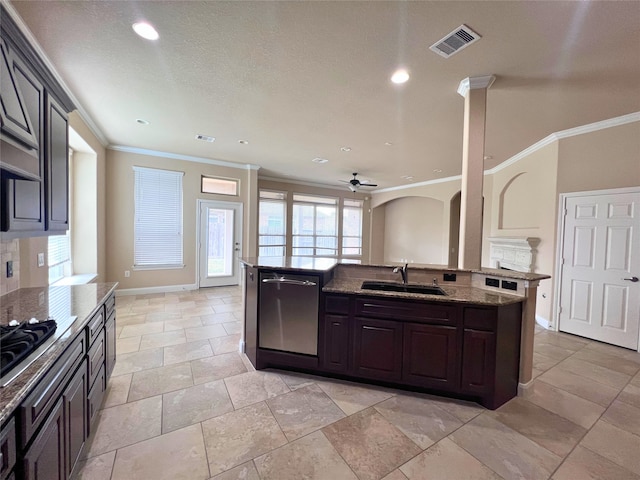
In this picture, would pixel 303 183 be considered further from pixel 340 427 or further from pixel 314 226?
pixel 340 427

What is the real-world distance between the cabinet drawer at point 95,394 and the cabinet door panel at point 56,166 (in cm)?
110

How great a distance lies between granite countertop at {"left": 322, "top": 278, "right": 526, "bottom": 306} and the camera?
7.20ft

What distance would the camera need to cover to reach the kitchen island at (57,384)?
949mm

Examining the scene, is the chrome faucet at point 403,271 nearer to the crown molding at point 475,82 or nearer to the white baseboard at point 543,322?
the crown molding at point 475,82

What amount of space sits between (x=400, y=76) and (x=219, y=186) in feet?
16.0

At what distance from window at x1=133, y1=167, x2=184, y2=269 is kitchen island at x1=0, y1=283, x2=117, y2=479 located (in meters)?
3.49

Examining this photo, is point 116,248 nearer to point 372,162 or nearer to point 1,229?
point 1,229

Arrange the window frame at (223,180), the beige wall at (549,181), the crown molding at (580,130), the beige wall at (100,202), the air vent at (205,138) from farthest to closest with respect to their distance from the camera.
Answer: the window frame at (223,180), the air vent at (205,138), the beige wall at (100,202), the beige wall at (549,181), the crown molding at (580,130)

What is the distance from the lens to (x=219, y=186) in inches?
251

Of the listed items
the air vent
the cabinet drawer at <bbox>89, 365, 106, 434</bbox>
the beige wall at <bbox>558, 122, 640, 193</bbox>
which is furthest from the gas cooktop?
the beige wall at <bbox>558, 122, 640, 193</bbox>

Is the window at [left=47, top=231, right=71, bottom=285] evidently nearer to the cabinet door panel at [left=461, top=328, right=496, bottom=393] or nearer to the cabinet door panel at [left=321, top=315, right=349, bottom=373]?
the cabinet door panel at [left=321, top=315, right=349, bottom=373]

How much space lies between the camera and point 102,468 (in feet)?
5.24

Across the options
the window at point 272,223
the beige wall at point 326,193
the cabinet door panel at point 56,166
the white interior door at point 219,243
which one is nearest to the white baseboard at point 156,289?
the white interior door at point 219,243

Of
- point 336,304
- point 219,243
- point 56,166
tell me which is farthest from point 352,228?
point 56,166
